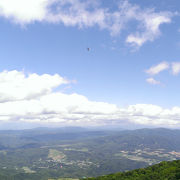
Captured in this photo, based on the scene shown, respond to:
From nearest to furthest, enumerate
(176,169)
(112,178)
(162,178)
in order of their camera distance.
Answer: (162,178) → (176,169) → (112,178)

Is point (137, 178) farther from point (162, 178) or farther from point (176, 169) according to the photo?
point (176, 169)

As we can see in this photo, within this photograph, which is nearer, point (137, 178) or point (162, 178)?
point (162, 178)

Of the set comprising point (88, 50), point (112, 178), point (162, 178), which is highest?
point (88, 50)

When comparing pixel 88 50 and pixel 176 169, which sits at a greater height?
pixel 88 50

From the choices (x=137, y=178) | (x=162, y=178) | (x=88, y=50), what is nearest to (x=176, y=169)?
(x=162, y=178)

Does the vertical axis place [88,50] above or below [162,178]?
above

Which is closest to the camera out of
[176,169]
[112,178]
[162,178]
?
A: [162,178]

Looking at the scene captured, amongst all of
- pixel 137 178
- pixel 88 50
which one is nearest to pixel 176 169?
pixel 137 178

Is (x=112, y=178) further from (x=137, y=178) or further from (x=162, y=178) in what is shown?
(x=162, y=178)
